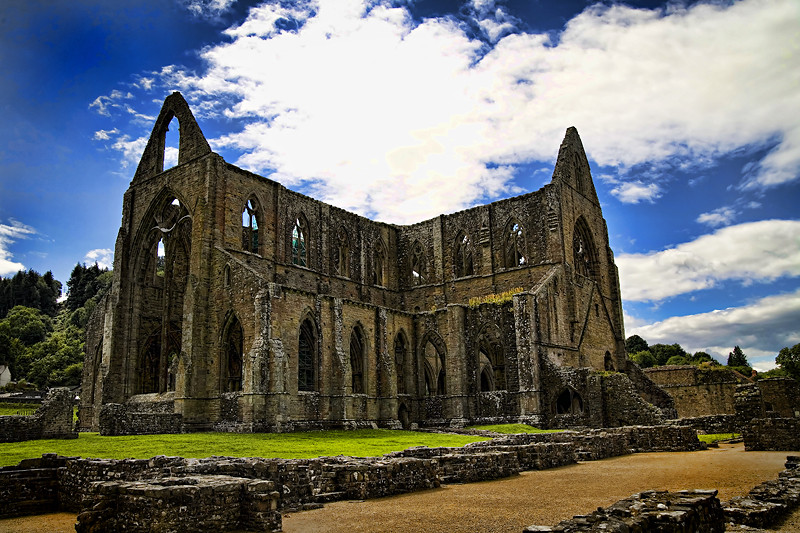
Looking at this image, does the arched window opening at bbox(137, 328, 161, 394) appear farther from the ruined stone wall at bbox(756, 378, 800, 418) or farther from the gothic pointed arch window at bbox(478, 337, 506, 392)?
the ruined stone wall at bbox(756, 378, 800, 418)

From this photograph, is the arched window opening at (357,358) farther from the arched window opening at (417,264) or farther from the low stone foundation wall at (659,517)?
the low stone foundation wall at (659,517)

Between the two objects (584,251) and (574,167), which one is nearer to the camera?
(574,167)

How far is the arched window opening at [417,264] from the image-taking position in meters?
40.9

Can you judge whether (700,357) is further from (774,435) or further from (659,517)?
(659,517)

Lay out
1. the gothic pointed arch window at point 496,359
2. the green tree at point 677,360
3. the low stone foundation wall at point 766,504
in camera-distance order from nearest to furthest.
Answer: the low stone foundation wall at point 766,504, the gothic pointed arch window at point 496,359, the green tree at point 677,360

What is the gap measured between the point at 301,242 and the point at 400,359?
860 cm

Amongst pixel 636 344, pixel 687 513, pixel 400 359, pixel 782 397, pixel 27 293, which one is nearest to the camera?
pixel 687 513

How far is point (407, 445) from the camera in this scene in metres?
20.0

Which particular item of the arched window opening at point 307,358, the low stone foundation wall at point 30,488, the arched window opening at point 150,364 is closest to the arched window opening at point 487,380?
the arched window opening at point 307,358

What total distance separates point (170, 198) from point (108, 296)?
6.00 m

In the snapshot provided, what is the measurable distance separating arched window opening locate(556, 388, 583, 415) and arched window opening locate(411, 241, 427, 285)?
1340 centimetres

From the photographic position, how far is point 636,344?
86812 mm

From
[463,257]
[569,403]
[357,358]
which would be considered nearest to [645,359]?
[463,257]

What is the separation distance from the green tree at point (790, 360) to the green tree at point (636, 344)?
3268cm
